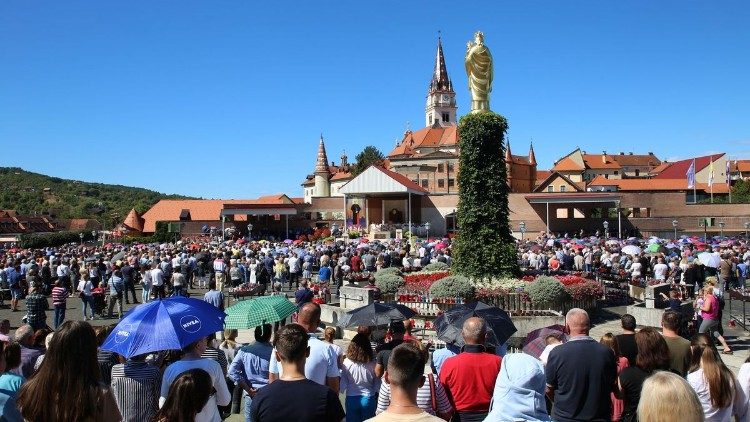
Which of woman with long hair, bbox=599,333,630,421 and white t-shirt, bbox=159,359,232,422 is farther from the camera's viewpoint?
woman with long hair, bbox=599,333,630,421

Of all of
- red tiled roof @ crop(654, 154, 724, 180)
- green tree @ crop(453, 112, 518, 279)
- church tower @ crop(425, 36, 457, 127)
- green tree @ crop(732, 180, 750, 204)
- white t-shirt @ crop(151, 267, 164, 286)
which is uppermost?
Result: church tower @ crop(425, 36, 457, 127)

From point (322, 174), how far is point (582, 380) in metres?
99.1

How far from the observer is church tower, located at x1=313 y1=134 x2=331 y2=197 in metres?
103

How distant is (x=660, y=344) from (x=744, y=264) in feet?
58.6

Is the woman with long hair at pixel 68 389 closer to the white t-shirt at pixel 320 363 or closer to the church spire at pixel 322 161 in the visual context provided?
the white t-shirt at pixel 320 363

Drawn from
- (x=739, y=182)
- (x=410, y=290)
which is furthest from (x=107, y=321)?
(x=739, y=182)

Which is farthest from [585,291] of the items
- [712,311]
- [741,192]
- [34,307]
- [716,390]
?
[741,192]

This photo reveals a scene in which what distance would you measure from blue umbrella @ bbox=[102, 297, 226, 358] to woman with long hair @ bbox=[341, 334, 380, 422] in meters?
1.33

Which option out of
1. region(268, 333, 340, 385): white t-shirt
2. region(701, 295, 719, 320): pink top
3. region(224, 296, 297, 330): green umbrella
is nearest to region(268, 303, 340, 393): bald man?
region(268, 333, 340, 385): white t-shirt

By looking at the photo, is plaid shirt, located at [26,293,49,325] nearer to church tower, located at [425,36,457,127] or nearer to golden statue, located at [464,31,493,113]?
golden statue, located at [464,31,493,113]

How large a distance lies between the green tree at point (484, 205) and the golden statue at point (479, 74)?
549 mm

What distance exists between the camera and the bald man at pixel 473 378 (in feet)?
16.4

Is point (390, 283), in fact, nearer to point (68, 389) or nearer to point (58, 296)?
point (58, 296)

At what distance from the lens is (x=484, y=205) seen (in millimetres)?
18141
